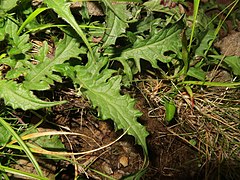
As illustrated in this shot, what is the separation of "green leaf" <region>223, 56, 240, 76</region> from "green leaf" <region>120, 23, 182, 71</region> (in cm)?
28

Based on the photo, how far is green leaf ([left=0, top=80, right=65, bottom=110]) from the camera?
1081 mm

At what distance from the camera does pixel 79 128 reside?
137 cm

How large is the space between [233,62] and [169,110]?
33 cm

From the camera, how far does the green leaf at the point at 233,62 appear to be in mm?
1548

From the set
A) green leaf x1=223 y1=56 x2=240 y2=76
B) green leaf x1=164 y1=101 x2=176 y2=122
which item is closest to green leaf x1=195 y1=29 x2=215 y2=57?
green leaf x1=223 y1=56 x2=240 y2=76

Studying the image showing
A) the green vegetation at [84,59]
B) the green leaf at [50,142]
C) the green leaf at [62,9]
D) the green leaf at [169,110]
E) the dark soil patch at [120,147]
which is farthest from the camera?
the green leaf at [169,110]

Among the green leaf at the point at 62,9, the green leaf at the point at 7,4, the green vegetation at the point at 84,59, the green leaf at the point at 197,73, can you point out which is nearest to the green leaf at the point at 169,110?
the green vegetation at the point at 84,59

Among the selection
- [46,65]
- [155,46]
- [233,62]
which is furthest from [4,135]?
[233,62]

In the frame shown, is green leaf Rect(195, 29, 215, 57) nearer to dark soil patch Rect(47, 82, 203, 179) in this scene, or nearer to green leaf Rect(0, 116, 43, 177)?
dark soil patch Rect(47, 82, 203, 179)

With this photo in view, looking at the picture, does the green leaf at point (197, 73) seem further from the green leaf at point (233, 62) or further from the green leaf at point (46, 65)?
the green leaf at point (46, 65)

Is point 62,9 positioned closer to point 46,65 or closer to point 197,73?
point 46,65

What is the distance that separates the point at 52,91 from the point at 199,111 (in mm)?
606

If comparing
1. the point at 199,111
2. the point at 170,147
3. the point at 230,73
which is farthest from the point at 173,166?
the point at 230,73

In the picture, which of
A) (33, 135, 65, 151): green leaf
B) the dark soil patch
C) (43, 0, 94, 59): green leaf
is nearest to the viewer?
(43, 0, 94, 59): green leaf
